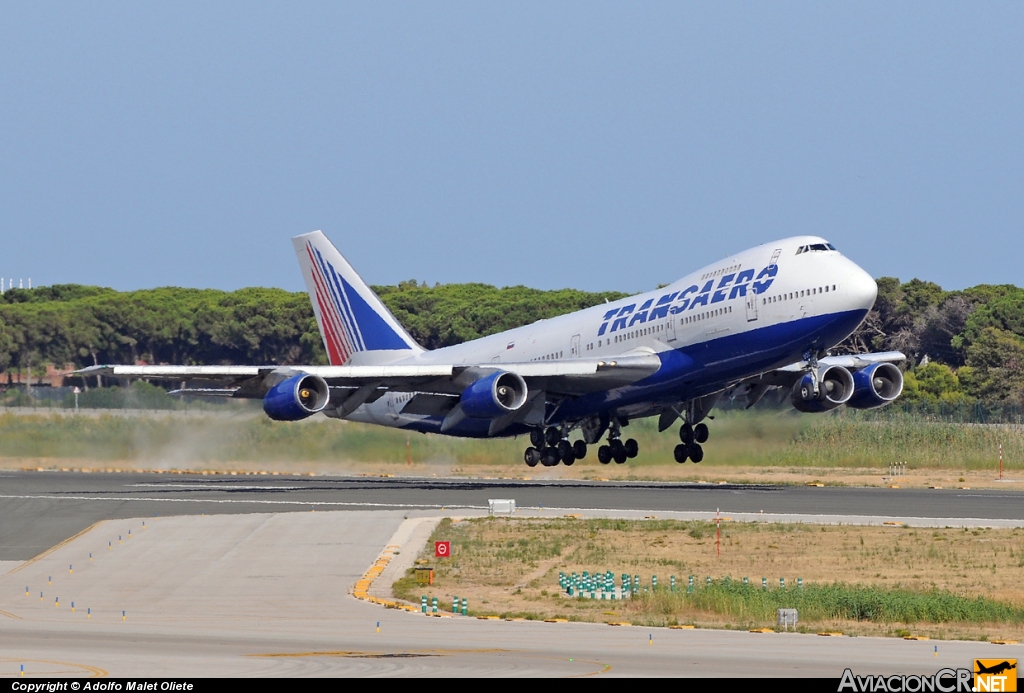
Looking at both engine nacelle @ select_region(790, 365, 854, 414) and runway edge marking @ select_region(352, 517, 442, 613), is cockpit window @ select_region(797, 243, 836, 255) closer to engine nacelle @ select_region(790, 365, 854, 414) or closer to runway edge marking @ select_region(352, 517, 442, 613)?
engine nacelle @ select_region(790, 365, 854, 414)

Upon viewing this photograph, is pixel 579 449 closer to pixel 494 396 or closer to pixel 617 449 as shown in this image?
pixel 617 449

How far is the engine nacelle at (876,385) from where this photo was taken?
159 feet

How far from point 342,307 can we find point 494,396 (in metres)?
14.0

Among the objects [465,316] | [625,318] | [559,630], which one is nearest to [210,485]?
[625,318]

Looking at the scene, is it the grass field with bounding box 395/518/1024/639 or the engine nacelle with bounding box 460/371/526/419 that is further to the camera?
the engine nacelle with bounding box 460/371/526/419

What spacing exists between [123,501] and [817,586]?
80.2 feet

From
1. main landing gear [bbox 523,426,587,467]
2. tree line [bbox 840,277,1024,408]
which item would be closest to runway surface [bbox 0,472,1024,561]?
main landing gear [bbox 523,426,587,467]

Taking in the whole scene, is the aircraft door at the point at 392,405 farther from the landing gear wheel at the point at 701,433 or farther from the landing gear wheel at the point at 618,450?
the landing gear wheel at the point at 701,433

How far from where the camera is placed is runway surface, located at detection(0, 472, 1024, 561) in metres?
38.1

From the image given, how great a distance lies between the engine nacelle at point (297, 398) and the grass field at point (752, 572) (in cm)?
1107

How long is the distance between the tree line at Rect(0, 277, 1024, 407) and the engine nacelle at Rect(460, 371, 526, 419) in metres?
54.4

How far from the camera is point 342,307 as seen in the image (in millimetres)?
58562

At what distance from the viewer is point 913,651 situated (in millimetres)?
16938

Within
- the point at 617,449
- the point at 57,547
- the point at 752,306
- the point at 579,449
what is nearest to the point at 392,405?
the point at 579,449
